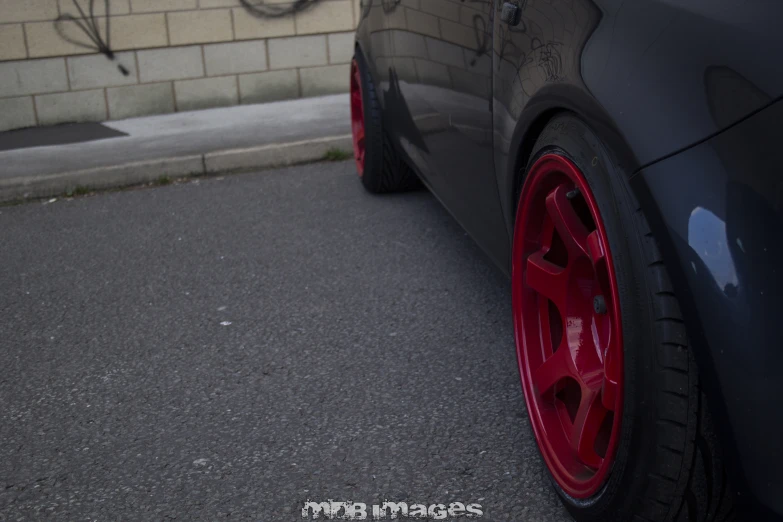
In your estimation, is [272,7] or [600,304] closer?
[600,304]

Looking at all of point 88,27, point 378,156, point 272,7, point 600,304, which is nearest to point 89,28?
point 88,27

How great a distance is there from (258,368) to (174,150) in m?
3.50

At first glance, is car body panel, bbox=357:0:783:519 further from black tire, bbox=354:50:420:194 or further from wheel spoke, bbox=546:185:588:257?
black tire, bbox=354:50:420:194

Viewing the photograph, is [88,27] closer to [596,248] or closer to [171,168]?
[171,168]

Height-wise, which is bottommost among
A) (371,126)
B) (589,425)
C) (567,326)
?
(371,126)

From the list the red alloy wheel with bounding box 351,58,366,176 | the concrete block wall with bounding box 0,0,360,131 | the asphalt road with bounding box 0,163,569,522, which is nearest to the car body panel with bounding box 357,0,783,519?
the asphalt road with bounding box 0,163,569,522

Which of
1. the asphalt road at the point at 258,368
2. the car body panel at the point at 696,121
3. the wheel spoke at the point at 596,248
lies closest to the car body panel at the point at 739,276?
the car body panel at the point at 696,121

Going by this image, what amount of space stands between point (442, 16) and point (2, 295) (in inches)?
92.6

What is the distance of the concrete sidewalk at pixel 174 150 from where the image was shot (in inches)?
226

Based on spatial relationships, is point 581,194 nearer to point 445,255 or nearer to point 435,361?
point 435,361

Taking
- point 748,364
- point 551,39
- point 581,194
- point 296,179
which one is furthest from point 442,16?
point 296,179

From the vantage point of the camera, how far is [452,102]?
290cm

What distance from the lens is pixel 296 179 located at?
18.6ft

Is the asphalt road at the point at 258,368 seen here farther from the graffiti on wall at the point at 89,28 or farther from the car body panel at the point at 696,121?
the graffiti on wall at the point at 89,28
